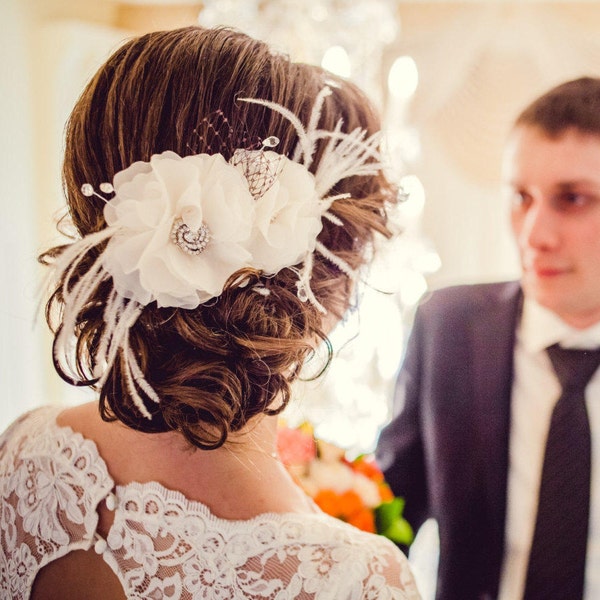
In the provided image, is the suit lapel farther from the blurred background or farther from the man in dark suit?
the blurred background

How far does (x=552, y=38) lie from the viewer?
1.25 meters

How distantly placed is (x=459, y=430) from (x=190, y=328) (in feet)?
2.03

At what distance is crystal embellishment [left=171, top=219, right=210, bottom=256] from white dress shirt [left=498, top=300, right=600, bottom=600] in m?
0.64

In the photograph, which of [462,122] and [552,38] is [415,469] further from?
[552,38]

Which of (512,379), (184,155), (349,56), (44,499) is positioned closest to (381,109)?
(349,56)

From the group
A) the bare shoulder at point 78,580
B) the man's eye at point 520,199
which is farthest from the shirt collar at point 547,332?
the bare shoulder at point 78,580

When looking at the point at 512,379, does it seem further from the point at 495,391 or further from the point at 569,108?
the point at 569,108

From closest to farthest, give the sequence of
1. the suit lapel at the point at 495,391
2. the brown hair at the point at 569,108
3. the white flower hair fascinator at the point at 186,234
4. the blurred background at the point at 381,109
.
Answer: the white flower hair fascinator at the point at 186,234, the brown hair at the point at 569,108, the suit lapel at the point at 495,391, the blurred background at the point at 381,109

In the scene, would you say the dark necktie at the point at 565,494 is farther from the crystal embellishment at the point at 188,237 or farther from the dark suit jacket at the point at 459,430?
the crystal embellishment at the point at 188,237

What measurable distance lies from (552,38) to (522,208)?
48cm

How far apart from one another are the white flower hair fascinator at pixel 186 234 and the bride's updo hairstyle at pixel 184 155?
2cm

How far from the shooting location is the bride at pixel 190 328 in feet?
1.90

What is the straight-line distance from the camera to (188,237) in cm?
58

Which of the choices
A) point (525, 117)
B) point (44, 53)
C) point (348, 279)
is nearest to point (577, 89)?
point (525, 117)
